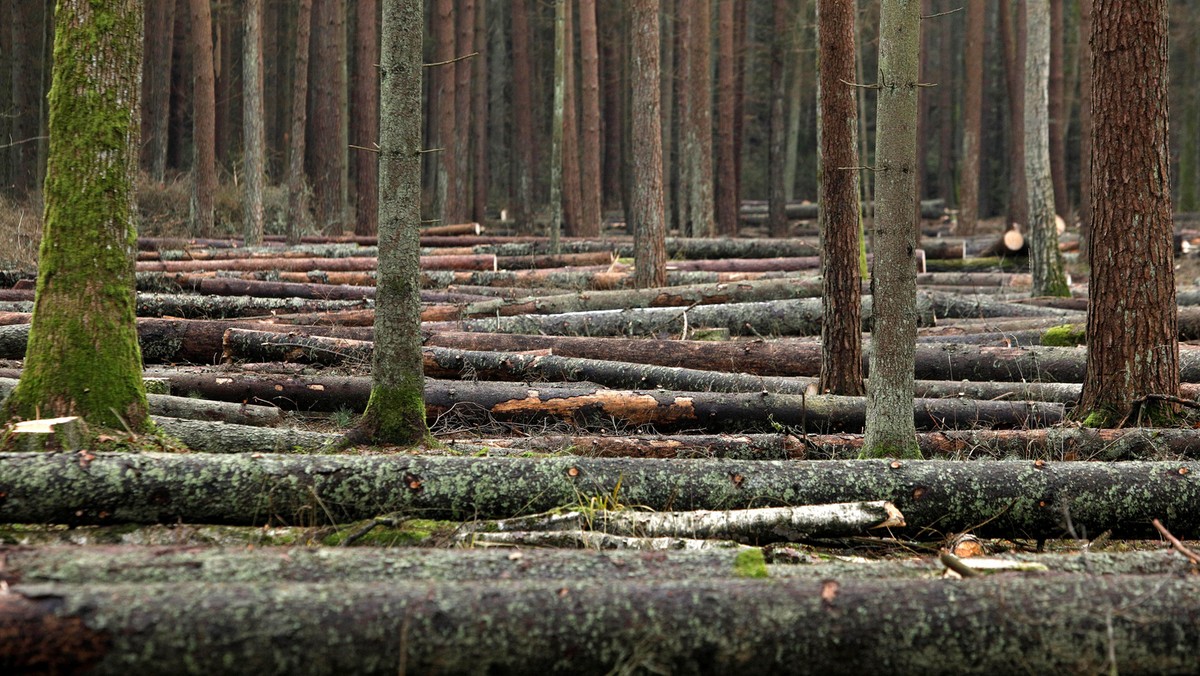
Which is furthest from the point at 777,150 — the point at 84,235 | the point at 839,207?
the point at 84,235

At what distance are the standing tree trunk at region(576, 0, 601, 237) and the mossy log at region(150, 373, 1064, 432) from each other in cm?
1321

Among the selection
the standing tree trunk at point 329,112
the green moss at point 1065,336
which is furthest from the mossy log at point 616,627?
the standing tree trunk at point 329,112

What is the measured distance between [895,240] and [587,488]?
223cm

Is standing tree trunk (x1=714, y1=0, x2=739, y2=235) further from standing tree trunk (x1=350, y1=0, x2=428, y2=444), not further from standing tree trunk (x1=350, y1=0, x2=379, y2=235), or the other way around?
standing tree trunk (x1=350, y1=0, x2=428, y2=444)

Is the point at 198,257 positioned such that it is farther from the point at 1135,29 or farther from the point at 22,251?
the point at 1135,29

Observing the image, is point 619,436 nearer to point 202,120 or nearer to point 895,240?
point 895,240

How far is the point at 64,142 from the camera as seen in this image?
18.4 feet

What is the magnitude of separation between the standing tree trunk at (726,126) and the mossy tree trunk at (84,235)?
58.7ft

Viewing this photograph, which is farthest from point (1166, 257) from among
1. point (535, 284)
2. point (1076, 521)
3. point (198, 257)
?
point (198, 257)

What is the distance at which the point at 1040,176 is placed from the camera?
12.9 m

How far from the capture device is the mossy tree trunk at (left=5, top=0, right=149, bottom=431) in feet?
18.1

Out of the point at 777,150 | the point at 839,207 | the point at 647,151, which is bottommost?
the point at 839,207

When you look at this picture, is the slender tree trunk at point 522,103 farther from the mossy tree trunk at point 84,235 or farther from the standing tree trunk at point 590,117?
the mossy tree trunk at point 84,235

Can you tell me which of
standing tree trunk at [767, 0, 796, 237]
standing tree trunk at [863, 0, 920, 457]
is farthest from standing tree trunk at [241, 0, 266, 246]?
standing tree trunk at [863, 0, 920, 457]
